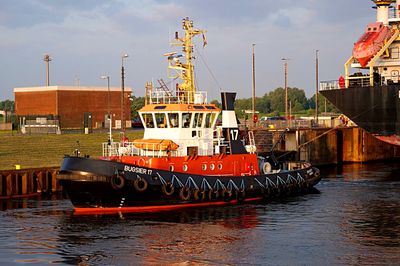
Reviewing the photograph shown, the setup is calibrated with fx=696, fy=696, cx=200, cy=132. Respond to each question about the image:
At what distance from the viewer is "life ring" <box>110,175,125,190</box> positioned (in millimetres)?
27266

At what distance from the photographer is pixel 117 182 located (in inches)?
1078

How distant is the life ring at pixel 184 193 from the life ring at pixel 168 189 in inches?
16.9

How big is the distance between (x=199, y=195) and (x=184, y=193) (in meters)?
0.81

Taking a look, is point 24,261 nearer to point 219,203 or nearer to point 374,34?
point 219,203

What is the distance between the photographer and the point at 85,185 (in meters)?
27.1

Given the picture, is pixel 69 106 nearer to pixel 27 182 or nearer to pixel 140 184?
pixel 27 182

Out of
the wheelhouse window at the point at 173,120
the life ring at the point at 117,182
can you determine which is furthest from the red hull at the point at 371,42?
the life ring at the point at 117,182

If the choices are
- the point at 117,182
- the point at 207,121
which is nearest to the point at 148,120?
the point at 207,121

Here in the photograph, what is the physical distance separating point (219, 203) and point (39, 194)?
31.4 ft

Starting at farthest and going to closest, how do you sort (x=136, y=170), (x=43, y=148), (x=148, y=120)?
(x=43, y=148), (x=148, y=120), (x=136, y=170)

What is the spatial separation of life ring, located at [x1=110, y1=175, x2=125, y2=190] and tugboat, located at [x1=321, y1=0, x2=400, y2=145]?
21.3 m

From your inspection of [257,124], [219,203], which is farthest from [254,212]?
[257,124]

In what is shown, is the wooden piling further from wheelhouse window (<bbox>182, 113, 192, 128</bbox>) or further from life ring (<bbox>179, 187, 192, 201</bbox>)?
life ring (<bbox>179, 187, 192, 201</bbox>)

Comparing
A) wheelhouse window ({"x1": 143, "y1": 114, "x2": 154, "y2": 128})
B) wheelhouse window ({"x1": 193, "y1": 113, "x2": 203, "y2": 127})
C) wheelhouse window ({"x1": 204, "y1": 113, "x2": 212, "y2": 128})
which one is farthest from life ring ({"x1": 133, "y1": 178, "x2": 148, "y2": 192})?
wheelhouse window ({"x1": 204, "y1": 113, "x2": 212, "y2": 128})
